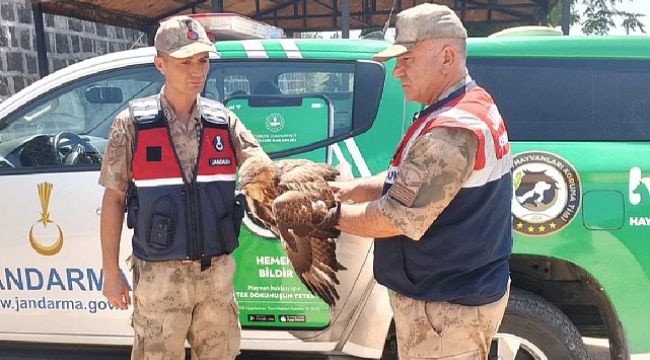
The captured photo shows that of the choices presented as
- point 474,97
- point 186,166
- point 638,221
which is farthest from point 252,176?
point 638,221

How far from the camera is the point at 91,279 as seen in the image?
2615 millimetres

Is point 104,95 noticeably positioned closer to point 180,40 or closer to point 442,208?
point 180,40

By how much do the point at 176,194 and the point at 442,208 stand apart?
2.98ft

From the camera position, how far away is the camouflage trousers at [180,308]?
81.4 inches

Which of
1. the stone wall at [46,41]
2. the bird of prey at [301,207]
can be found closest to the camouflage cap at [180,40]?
the bird of prey at [301,207]

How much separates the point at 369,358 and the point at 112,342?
3.70 feet

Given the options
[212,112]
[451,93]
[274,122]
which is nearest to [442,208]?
[451,93]

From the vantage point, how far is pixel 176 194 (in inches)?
78.7

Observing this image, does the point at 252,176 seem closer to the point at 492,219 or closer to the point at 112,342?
the point at 492,219

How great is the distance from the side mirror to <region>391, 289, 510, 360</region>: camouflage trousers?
63.9 inches

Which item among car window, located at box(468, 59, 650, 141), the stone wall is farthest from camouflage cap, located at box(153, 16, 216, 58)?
the stone wall

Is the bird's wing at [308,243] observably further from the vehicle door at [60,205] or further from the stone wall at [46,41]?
the stone wall at [46,41]

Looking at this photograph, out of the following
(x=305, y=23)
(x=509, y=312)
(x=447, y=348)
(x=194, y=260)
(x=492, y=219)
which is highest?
(x=305, y=23)

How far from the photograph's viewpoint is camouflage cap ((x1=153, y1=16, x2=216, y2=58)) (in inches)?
77.2
